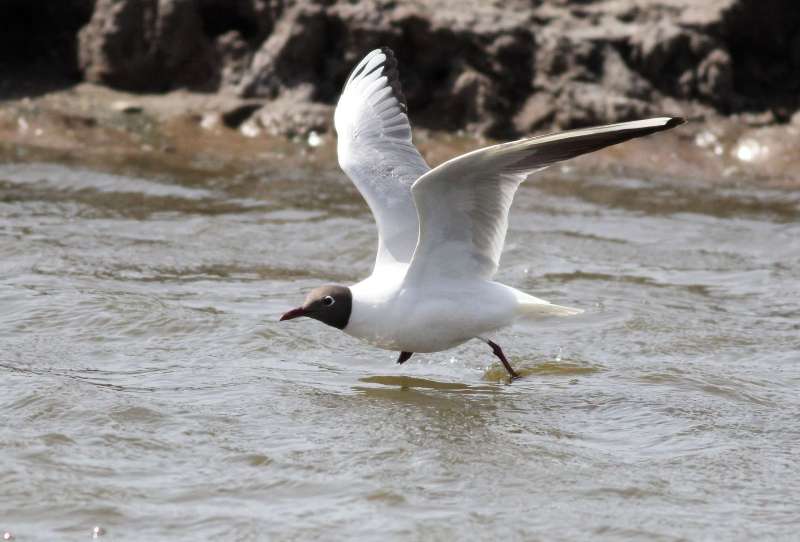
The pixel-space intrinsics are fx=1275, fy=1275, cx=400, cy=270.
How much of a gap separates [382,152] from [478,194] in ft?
4.76

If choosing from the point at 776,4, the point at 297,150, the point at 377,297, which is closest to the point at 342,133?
the point at 377,297

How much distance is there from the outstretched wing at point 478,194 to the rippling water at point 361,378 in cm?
66

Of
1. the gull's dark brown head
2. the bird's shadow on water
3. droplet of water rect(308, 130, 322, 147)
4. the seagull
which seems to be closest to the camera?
the seagull


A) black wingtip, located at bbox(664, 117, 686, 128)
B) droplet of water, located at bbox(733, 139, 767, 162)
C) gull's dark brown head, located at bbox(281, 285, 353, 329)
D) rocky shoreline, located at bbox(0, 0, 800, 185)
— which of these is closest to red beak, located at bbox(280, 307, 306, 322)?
gull's dark brown head, located at bbox(281, 285, 353, 329)

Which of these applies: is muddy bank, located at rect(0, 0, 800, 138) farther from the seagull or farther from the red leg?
the red leg

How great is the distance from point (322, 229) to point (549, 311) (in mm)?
3511

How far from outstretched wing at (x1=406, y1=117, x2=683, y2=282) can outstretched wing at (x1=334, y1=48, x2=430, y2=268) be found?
1.50 feet

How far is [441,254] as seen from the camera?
643 cm

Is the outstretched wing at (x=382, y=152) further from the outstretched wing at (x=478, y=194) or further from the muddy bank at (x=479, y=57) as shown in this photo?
the muddy bank at (x=479, y=57)

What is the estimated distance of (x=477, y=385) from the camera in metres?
6.64

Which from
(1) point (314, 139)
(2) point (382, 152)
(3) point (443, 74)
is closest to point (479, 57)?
(3) point (443, 74)

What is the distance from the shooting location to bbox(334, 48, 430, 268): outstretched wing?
6910mm

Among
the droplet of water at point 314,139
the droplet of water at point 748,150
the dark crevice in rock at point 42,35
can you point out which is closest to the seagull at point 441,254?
the droplet of water at point 314,139

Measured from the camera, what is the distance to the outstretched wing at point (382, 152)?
6.91 m
